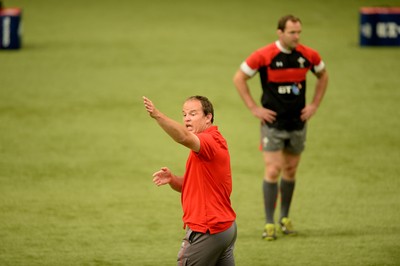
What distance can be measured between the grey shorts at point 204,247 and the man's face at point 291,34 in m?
2.57

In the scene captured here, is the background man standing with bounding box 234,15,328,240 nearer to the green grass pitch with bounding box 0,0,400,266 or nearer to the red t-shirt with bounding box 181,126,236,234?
the green grass pitch with bounding box 0,0,400,266

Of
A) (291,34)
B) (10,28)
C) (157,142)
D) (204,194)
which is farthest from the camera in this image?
(10,28)

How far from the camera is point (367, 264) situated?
6.93 metres

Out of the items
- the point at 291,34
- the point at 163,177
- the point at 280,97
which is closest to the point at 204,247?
the point at 163,177

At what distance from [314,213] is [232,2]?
1260cm

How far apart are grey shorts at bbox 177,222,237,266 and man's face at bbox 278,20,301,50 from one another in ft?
8.42

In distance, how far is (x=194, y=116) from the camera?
5184 mm

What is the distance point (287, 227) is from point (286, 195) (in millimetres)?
311

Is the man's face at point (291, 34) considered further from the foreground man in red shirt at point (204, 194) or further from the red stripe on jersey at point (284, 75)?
the foreground man in red shirt at point (204, 194)

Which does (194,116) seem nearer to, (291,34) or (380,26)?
(291,34)

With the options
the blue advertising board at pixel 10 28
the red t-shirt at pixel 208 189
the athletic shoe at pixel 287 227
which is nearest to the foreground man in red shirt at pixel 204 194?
the red t-shirt at pixel 208 189

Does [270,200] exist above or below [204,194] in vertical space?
below

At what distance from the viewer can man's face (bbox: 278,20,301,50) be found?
23.7 ft

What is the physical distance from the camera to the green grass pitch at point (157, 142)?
743cm
